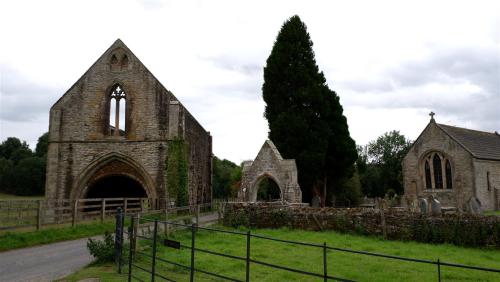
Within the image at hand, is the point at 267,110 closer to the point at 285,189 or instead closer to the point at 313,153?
the point at 313,153

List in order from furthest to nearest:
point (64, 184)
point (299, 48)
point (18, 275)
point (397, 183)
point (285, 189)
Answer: point (397, 183) < point (299, 48) < point (64, 184) < point (285, 189) < point (18, 275)

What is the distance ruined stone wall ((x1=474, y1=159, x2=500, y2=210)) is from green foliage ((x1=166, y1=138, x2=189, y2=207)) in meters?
21.6

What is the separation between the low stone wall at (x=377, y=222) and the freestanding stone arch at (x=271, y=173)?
1686 millimetres

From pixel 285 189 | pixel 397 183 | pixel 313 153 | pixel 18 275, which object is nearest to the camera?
pixel 18 275

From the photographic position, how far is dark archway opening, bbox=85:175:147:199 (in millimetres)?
27302

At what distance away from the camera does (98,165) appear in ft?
79.8

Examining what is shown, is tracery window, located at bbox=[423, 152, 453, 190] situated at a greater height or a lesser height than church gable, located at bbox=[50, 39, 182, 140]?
lesser

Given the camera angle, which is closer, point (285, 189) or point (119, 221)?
point (119, 221)

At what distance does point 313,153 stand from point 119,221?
19821mm

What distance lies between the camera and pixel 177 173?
2334 centimetres

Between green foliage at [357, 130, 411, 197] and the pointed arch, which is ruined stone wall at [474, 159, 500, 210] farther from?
the pointed arch

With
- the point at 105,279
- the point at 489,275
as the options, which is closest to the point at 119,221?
the point at 105,279

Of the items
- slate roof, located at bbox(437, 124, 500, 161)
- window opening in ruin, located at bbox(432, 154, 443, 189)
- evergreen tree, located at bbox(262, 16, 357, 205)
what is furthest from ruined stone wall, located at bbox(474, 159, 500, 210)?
evergreen tree, located at bbox(262, 16, 357, 205)

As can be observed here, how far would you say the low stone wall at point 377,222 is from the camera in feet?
41.4
